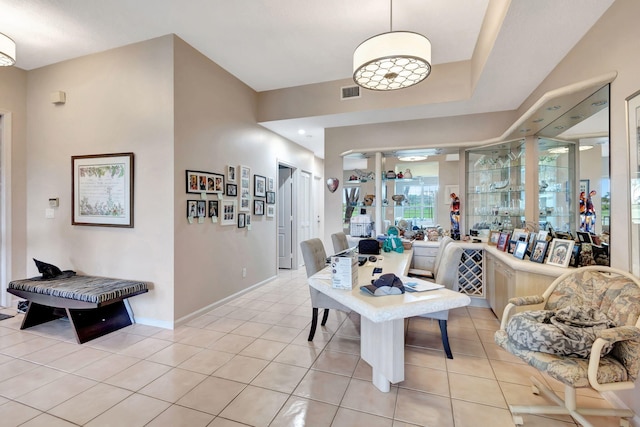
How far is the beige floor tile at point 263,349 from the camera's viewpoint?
8.52 feet

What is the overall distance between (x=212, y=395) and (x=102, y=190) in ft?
8.99

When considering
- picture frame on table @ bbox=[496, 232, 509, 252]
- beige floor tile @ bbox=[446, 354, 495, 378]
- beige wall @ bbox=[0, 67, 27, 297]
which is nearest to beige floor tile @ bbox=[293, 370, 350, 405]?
beige floor tile @ bbox=[446, 354, 495, 378]

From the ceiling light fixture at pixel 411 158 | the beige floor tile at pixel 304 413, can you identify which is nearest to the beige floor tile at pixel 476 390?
the beige floor tile at pixel 304 413

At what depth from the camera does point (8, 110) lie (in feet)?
12.5

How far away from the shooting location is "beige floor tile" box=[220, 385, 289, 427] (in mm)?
1817

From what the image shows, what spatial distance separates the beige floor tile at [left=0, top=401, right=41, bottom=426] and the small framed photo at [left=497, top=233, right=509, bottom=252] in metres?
4.17

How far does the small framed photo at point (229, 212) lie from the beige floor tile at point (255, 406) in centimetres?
228

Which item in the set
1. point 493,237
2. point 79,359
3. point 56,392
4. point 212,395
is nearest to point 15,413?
point 56,392

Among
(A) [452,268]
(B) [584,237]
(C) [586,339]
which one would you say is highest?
(B) [584,237]

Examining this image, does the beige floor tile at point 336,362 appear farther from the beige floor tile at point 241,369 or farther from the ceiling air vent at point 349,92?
the ceiling air vent at point 349,92

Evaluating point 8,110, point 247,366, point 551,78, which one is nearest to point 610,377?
point 247,366

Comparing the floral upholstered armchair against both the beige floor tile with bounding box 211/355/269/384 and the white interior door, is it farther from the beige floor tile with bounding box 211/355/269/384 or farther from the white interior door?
the white interior door

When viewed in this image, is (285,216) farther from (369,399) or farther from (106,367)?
(369,399)

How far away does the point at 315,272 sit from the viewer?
302 cm
